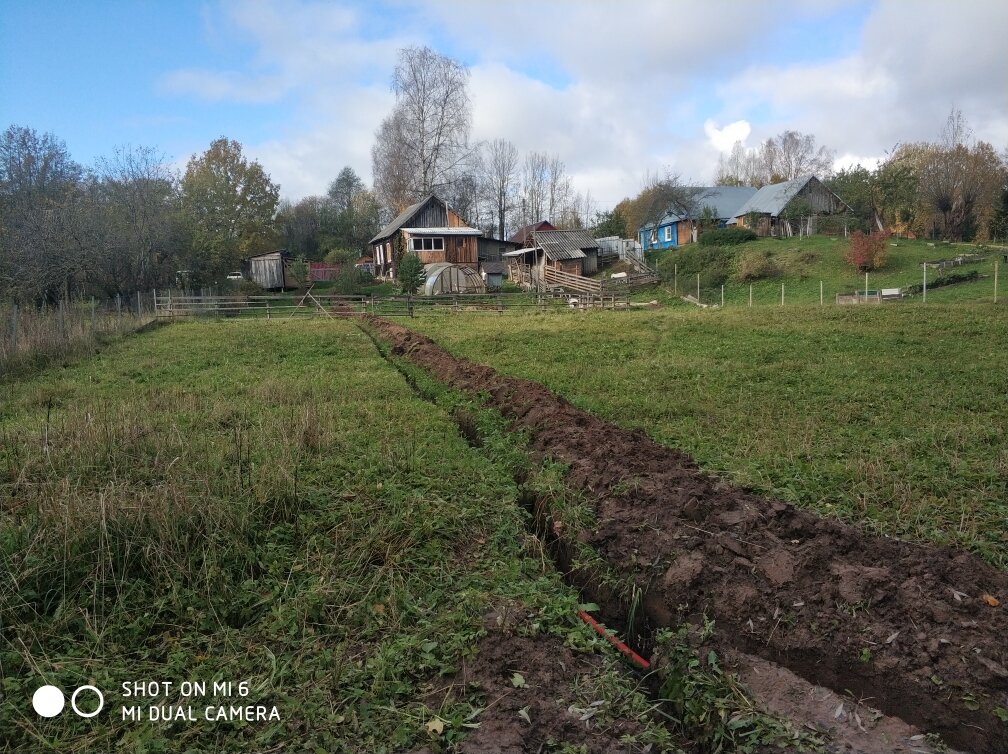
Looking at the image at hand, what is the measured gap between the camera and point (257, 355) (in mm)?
15688

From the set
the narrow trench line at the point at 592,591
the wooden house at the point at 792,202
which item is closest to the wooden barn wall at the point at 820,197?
the wooden house at the point at 792,202

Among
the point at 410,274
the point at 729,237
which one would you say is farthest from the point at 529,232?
the point at 410,274

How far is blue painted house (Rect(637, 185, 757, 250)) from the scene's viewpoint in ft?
186

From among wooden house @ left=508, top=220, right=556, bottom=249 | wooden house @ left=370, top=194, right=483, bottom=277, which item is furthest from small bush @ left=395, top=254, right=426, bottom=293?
wooden house @ left=508, top=220, right=556, bottom=249

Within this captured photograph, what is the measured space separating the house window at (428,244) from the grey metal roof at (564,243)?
745 centimetres

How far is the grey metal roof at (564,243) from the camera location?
160ft

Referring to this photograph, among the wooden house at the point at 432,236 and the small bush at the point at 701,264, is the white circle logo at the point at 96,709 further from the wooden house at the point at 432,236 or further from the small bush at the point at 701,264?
the wooden house at the point at 432,236

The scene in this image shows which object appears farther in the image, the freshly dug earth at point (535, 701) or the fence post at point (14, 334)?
the fence post at point (14, 334)

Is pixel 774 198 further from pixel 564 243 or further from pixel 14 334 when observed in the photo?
pixel 14 334

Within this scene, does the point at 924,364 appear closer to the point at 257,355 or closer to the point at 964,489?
the point at 964,489

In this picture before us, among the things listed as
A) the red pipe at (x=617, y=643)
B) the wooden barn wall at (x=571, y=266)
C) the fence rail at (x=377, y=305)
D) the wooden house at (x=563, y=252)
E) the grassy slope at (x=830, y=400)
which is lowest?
the red pipe at (x=617, y=643)

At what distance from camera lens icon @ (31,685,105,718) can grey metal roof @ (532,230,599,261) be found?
46.6 meters

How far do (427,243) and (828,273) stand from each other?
28.9 meters

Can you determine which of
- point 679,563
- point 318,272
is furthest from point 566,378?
point 318,272
